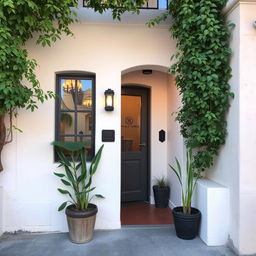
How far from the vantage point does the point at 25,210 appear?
338cm

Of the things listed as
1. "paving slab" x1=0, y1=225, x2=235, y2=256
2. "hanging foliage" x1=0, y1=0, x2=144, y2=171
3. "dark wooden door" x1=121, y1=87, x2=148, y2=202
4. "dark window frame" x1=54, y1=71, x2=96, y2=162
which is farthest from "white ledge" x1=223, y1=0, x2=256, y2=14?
"paving slab" x1=0, y1=225, x2=235, y2=256

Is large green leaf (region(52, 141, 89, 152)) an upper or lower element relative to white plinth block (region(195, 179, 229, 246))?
upper

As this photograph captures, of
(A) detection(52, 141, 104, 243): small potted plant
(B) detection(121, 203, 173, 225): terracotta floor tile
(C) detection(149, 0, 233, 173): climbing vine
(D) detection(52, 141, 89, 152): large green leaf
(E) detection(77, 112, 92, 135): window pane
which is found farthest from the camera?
(B) detection(121, 203, 173, 225): terracotta floor tile

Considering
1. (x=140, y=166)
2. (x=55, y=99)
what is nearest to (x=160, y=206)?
(x=140, y=166)

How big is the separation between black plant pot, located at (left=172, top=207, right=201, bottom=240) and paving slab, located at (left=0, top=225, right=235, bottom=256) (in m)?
0.07

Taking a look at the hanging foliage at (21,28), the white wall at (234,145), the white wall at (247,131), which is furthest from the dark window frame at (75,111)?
the white wall at (247,131)

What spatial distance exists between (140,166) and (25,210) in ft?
6.86

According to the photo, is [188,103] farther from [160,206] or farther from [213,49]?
[160,206]

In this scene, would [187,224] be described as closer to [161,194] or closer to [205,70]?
[161,194]

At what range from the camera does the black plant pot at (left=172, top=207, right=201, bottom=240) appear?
3051mm

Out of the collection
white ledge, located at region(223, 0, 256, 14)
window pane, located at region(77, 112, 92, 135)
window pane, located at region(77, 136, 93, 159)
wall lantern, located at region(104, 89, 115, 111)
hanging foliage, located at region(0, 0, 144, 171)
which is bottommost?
window pane, located at region(77, 136, 93, 159)

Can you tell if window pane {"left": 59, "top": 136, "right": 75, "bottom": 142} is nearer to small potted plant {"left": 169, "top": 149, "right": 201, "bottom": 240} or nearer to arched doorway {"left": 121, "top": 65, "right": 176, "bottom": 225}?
arched doorway {"left": 121, "top": 65, "right": 176, "bottom": 225}

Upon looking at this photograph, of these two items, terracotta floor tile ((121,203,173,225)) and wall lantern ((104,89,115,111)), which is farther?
terracotta floor tile ((121,203,173,225))

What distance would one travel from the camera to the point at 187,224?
3.06 meters
